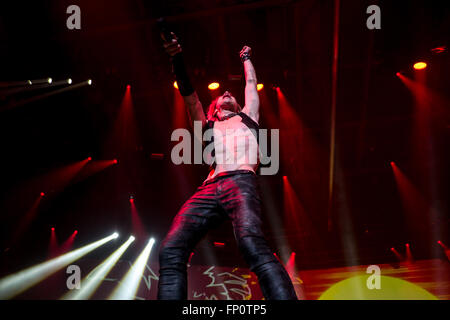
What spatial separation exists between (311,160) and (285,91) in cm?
236

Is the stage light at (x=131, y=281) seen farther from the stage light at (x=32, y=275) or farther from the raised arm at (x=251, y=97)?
the raised arm at (x=251, y=97)

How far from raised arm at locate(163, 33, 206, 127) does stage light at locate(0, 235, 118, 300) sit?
21.6ft

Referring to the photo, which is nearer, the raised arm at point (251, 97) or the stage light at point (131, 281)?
the raised arm at point (251, 97)

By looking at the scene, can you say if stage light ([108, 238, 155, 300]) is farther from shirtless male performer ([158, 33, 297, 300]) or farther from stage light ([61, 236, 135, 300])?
shirtless male performer ([158, 33, 297, 300])

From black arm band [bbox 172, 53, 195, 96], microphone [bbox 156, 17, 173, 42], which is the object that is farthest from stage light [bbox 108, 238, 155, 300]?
microphone [bbox 156, 17, 173, 42]

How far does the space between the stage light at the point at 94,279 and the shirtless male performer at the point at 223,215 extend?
6.35m

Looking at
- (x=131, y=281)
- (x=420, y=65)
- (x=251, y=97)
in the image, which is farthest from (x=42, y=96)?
(x=420, y=65)

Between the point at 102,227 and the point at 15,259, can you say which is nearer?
the point at 15,259

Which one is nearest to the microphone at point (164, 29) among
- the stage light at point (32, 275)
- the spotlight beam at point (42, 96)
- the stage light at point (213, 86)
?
the stage light at point (213, 86)

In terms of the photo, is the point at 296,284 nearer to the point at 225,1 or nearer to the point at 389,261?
the point at 389,261

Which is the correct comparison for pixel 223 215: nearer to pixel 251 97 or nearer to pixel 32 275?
pixel 251 97

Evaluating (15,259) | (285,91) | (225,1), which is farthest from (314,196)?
(15,259)

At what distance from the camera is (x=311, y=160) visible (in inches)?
320

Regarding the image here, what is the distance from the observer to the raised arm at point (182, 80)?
1.88 metres
